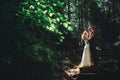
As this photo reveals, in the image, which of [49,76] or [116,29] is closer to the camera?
[49,76]

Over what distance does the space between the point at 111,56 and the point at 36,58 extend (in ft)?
26.6

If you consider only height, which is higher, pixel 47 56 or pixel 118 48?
pixel 47 56

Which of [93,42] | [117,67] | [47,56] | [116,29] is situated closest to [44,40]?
[47,56]

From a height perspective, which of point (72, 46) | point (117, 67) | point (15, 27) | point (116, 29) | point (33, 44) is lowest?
point (72, 46)

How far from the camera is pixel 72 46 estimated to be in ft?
98.2

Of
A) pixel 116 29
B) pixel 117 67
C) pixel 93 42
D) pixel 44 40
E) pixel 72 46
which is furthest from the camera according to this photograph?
pixel 72 46

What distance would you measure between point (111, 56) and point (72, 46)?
1402 centimetres

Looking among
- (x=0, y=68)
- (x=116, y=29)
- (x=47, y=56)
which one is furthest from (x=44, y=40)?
(x=116, y=29)

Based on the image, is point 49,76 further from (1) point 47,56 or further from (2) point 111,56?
(2) point 111,56

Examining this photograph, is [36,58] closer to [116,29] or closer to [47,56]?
[47,56]

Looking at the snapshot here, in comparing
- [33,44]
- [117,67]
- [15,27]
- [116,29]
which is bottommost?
[117,67]

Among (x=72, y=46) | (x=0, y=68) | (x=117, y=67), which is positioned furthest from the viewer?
(x=72, y=46)

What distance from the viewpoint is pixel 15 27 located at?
822 cm

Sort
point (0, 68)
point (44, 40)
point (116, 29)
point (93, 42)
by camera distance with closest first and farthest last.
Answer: point (0, 68), point (44, 40), point (93, 42), point (116, 29)
